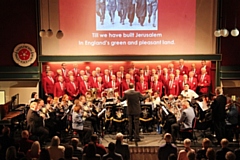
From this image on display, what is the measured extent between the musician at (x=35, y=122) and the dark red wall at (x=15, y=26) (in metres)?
5.25

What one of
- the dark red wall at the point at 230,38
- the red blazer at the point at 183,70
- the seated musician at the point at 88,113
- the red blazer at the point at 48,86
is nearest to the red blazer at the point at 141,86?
the red blazer at the point at 183,70

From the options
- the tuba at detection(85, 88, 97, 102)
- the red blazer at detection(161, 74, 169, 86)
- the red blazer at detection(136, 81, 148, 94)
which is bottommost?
the tuba at detection(85, 88, 97, 102)

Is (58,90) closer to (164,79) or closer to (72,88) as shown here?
(72,88)

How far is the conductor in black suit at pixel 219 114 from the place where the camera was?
10.7 metres

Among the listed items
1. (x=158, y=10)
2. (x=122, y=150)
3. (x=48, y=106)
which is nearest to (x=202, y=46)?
(x=158, y=10)

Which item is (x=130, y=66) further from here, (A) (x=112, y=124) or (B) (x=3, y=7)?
(B) (x=3, y=7)

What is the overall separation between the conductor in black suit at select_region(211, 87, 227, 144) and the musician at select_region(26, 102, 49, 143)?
4.46 m

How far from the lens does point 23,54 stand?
15164 millimetres

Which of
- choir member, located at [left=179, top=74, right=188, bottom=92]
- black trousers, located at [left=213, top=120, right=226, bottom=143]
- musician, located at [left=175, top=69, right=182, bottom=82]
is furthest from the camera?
musician, located at [left=175, top=69, right=182, bottom=82]

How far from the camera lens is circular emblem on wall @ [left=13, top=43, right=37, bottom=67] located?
15.1m

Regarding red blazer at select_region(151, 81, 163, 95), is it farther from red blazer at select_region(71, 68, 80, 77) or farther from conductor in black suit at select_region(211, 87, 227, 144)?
conductor in black suit at select_region(211, 87, 227, 144)

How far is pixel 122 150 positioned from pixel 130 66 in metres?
7.62

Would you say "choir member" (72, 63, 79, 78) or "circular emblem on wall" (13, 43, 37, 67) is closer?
"choir member" (72, 63, 79, 78)

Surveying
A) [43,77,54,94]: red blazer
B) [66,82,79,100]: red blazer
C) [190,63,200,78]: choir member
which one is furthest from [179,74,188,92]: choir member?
[43,77,54,94]: red blazer
